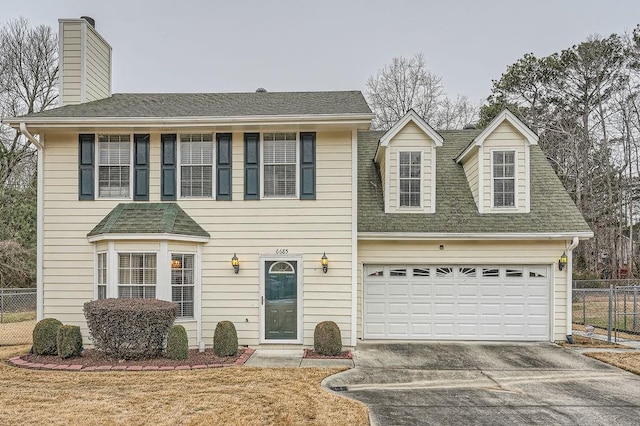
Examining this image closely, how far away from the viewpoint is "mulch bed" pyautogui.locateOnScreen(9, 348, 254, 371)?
329 inches

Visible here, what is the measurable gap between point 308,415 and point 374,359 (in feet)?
11.7

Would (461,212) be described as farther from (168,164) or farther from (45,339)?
(45,339)

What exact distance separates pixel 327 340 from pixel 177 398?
3619 mm

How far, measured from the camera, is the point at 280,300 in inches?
410

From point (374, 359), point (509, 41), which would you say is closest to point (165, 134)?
point (374, 359)

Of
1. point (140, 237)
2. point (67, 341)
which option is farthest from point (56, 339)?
point (140, 237)

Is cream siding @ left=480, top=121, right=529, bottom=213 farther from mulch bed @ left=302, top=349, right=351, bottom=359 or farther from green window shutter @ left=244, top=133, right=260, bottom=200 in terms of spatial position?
green window shutter @ left=244, top=133, right=260, bottom=200

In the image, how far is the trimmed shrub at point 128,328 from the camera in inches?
340

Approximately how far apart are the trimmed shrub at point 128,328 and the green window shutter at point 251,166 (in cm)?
312

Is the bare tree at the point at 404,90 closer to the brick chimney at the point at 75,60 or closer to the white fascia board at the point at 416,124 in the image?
the white fascia board at the point at 416,124

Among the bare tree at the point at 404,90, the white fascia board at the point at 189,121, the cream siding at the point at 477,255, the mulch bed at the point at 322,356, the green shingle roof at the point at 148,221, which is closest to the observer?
the mulch bed at the point at 322,356

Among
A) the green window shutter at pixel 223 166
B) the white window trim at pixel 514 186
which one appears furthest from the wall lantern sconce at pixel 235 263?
the white window trim at pixel 514 186

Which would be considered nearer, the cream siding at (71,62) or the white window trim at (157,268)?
the white window trim at (157,268)

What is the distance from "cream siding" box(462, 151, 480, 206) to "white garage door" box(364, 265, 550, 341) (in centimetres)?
191
